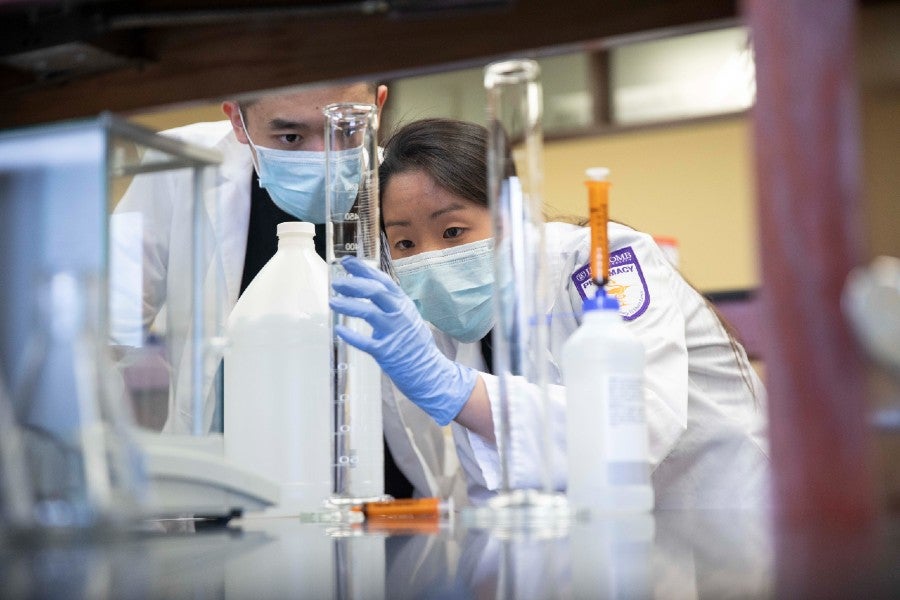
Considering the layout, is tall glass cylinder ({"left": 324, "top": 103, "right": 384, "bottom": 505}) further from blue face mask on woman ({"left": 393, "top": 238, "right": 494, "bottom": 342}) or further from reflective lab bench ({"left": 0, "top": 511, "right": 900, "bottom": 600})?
blue face mask on woman ({"left": 393, "top": 238, "right": 494, "bottom": 342})

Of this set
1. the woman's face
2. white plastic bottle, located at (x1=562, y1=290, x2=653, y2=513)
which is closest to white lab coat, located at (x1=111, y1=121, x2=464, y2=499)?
white plastic bottle, located at (x1=562, y1=290, x2=653, y2=513)

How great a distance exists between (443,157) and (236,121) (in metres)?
0.42

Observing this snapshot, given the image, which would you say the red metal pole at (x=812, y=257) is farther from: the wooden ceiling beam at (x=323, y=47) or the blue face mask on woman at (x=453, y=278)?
the blue face mask on woman at (x=453, y=278)

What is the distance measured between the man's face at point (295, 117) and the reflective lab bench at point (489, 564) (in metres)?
1.00

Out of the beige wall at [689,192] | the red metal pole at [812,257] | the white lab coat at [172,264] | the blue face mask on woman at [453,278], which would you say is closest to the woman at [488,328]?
the blue face mask on woman at [453,278]

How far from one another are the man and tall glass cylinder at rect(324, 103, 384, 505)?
0.37ft

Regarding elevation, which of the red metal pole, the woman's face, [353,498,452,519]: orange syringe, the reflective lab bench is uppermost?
the woman's face

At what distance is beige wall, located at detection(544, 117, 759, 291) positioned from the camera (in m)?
5.38

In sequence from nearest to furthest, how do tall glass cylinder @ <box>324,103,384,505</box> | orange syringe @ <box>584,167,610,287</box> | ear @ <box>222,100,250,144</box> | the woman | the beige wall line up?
1. orange syringe @ <box>584,167,610,287</box>
2. tall glass cylinder @ <box>324,103,384,505</box>
3. the woman
4. ear @ <box>222,100,250,144</box>
5. the beige wall

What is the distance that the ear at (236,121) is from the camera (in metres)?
1.99

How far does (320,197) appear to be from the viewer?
1866 millimetres

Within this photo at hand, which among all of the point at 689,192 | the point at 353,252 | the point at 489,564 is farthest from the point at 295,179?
the point at 689,192

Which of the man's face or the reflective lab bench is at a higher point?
the man's face

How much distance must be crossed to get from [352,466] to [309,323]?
7.8 inches
